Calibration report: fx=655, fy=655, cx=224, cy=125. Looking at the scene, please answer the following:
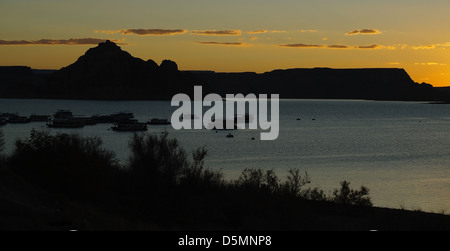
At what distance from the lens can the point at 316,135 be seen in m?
142

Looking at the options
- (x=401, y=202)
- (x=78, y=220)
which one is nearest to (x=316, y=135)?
(x=401, y=202)

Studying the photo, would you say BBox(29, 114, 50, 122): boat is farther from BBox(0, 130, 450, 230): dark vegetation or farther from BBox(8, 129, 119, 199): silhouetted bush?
BBox(8, 129, 119, 199): silhouetted bush

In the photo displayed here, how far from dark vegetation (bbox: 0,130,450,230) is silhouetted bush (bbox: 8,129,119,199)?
0.04 meters

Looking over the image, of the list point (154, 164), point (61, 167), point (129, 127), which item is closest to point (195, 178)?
point (154, 164)

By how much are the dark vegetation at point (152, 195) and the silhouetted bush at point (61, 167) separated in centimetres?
4

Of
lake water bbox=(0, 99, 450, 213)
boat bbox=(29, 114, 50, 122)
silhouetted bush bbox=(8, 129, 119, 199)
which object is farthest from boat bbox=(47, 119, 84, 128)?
silhouetted bush bbox=(8, 129, 119, 199)

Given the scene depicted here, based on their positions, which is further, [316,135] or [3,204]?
[316,135]

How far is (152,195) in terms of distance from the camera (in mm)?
32312

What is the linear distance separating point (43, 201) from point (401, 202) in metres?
32.4

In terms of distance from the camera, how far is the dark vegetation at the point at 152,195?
2955 cm

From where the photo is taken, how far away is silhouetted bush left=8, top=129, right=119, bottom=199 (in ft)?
102

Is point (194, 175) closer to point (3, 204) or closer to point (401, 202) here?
point (3, 204)
